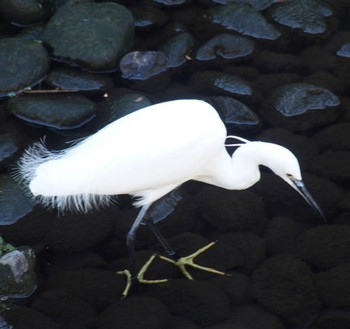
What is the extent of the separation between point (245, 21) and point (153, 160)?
96.6 inches

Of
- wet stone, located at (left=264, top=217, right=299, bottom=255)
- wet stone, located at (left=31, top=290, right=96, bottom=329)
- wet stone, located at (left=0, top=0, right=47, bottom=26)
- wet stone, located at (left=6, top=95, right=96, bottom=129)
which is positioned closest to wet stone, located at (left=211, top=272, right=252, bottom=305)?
wet stone, located at (left=264, top=217, right=299, bottom=255)

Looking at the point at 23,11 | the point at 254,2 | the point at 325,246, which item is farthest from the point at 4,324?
the point at 254,2

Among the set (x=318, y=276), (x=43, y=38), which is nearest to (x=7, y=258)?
(x=318, y=276)

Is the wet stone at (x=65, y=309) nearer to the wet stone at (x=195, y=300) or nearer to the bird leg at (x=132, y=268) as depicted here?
the bird leg at (x=132, y=268)

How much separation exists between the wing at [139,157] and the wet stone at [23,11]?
7.03ft

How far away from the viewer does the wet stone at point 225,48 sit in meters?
5.71

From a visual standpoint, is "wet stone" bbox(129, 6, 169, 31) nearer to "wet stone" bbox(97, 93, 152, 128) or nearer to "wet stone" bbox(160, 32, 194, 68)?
"wet stone" bbox(160, 32, 194, 68)

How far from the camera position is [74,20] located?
5469 millimetres

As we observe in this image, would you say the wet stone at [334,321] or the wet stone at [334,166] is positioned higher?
the wet stone at [334,166]

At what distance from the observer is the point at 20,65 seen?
5.19 m

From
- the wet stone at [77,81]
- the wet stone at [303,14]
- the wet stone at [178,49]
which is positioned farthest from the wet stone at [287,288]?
the wet stone at [303,14]

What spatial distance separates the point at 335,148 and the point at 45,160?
6.38ft

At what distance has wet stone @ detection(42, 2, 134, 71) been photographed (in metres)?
5.32

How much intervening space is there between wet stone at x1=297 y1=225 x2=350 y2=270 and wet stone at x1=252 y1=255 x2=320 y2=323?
0.12 metres
